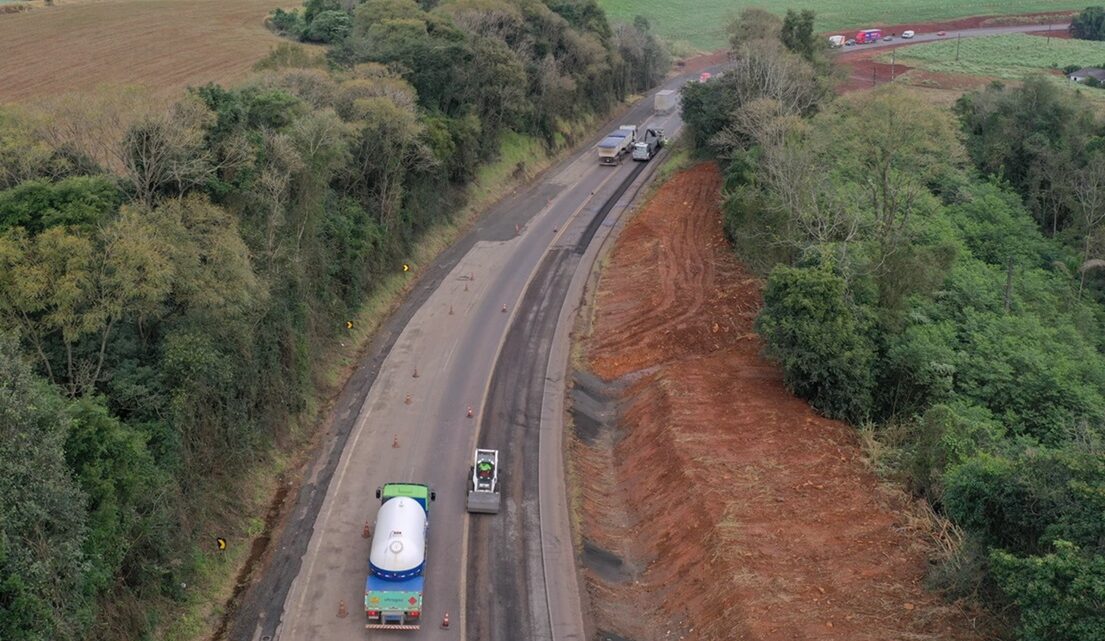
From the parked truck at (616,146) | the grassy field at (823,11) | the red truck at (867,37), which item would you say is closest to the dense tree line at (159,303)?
the parked truck at (616,146)

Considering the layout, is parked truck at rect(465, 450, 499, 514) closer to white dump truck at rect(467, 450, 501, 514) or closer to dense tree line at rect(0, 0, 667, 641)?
white dump truck at rect(467, 450, 501, 514)

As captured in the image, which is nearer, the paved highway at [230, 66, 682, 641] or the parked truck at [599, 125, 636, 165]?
the paved highway at [230, 66, 682, 641]

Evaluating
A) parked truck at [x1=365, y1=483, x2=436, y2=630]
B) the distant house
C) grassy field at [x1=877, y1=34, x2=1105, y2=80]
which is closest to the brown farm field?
parked truck at [x1=365, y1=483, x2=436, y2=630]

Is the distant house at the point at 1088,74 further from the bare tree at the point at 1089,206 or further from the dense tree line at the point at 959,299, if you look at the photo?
the bare tree at the point at 1089,206

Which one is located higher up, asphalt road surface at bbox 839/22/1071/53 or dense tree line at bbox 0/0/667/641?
asphalt road surface at bbox 839/22/1071/53

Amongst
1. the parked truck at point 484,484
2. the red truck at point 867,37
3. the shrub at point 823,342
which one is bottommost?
the parked truck at point 484,484

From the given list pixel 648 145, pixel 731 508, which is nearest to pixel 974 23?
pixel 648 145

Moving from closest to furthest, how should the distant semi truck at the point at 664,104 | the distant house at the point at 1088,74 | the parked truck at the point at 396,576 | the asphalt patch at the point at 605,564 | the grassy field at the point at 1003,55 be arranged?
the parked truck at the point at 396,576
the asphalt patch at the point at 605,564
the distant house at the point at 1088,74
the distant semi truck at the point at 664,104
the grassy field at the point at 1003,55
